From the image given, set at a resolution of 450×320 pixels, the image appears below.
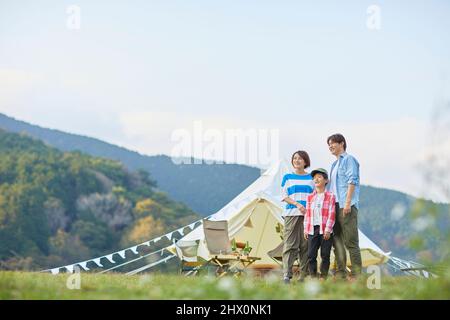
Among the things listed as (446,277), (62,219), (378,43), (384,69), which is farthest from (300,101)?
(62,219)

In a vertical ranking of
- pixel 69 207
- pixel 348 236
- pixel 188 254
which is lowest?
pixel 69 207

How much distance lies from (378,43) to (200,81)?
35.4ft

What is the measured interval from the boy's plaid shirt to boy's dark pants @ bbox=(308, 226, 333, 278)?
2.5 inches

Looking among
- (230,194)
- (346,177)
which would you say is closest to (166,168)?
(230,194)

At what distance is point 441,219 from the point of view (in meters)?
4.17

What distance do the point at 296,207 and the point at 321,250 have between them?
1.23 feet

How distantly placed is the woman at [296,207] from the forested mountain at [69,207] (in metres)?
29.7

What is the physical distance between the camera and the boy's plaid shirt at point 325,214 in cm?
597

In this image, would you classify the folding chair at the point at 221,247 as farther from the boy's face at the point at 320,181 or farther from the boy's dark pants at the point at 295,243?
the boy's face at the point at 320,181

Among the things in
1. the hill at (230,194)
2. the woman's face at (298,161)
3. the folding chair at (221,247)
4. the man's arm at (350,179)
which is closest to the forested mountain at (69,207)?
the hill at (230,194)

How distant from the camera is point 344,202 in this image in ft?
19.8

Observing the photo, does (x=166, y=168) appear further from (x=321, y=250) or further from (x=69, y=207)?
(x=321, y=250)

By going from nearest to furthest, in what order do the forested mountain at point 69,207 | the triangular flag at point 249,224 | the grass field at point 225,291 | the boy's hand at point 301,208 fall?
the grass field at point 225,291 → the boy's hand at point 301,208 → the triangular flag at point 249,224 → the forested mountain at point 69,207
